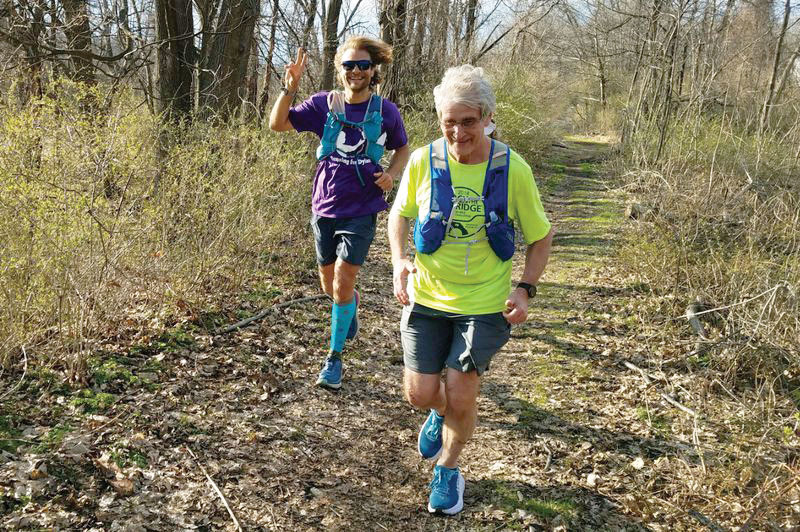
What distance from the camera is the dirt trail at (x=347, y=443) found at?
296cm

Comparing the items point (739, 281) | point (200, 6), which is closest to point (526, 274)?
point (739, 281)

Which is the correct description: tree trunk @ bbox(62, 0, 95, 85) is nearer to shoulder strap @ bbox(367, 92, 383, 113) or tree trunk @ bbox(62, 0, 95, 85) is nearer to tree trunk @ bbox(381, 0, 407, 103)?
shoulder strap @ bbox(367, 92, 383, 113)

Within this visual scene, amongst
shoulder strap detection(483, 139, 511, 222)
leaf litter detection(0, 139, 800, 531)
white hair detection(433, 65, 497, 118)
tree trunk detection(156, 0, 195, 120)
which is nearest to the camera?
white hair detection(433, 65, 497, 118)

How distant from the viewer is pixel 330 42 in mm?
10227

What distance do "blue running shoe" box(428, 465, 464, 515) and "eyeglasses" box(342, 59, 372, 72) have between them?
8.08ft

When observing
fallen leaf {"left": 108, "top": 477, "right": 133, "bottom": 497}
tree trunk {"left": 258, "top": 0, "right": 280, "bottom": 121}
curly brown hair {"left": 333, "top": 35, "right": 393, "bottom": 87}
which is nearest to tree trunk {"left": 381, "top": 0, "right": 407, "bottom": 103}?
tree trunk {"left": 258, "top": 0, "right": 280, "bottom": 121}

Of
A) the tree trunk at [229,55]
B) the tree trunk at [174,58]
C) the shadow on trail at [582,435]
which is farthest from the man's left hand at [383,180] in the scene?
the tree trunk at [174,58]

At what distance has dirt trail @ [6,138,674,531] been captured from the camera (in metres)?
2.96

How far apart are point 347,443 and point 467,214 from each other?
5.69 ft

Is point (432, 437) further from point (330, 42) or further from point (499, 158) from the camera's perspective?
point (330, 42)

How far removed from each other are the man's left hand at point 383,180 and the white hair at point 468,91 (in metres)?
1.29

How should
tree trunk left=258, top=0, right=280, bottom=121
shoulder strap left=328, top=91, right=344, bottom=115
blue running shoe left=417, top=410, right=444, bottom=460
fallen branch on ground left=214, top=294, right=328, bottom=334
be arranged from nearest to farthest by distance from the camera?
blue running shoe left=417, top=410, right=444, bottom=460
shoulder strap left=328, top=91, right=344, bottom=115
fallen branch on ground left=214, top=294, right=328, bottom=334
tree trunk left=258, top=0, right=280, bottom=121

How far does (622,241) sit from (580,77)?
99.5ft

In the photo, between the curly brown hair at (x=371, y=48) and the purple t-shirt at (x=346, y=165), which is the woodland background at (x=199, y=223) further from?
the curly brown hair at (x=371, y=48)
